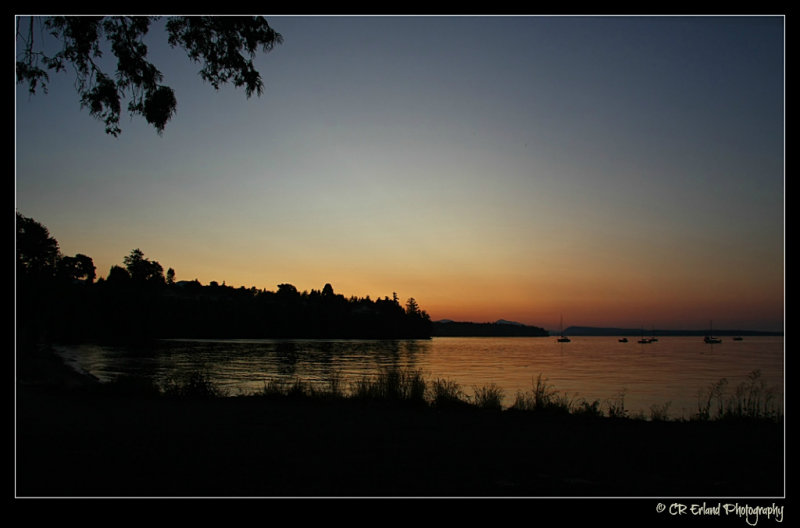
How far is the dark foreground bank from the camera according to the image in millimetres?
6402

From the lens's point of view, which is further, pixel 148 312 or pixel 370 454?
pixel 148 312

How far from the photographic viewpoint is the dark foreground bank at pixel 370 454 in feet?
21.0

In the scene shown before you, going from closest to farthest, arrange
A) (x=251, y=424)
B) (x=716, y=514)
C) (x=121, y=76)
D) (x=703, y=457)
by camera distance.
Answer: (x=716, y=514) → (x=703, y=457) → (x=251, y=424) → (x=121, y=76)

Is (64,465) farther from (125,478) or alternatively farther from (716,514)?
(716,514)

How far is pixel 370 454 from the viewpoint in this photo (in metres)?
8.03

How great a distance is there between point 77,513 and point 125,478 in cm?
88

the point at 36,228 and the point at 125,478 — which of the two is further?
the point at 36,228

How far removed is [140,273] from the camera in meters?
178

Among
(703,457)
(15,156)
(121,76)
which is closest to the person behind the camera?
(15,156)

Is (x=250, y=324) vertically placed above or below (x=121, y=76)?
below

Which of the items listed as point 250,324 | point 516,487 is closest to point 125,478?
point 516,487

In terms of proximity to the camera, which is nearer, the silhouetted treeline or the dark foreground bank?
the dark foreground bank

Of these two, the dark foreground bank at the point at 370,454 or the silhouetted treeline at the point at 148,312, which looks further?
the silhouetted treeline at the point at 148,312
